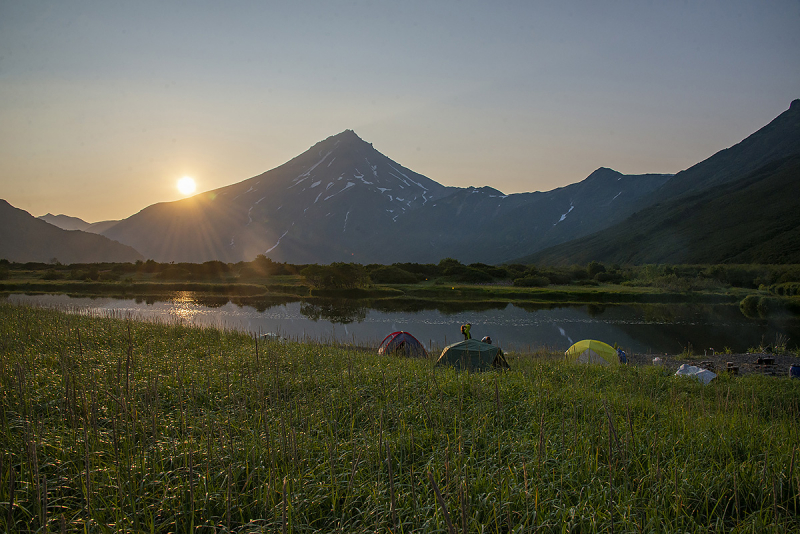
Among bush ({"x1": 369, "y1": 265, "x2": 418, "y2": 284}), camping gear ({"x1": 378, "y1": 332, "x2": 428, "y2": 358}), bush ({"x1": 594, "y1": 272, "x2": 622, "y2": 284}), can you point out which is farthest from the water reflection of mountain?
bush ({"x1": 594, "y1": 272, "x2": 622, "y2": 284})

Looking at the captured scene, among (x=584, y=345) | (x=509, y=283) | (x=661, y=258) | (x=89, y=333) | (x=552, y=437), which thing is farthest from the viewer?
(x=661, y=258)

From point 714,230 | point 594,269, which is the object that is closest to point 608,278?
point 594,269

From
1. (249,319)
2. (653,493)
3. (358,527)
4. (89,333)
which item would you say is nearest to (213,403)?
(358,527)

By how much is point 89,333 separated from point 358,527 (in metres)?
12.6

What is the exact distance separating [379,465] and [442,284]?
62644mm

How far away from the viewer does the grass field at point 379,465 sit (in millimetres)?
3674

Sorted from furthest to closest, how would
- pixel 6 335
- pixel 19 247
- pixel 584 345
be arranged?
pixel 19 247, pixel 584 345, pixel 6 335

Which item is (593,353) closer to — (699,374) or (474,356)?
(699,374)

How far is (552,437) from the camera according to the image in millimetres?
5566

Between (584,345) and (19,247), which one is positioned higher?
(19,247)

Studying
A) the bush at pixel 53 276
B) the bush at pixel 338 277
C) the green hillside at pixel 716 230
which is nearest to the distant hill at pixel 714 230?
the green hillside at pixel 716 230

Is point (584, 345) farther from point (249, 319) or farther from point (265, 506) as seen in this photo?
point (249, 319)

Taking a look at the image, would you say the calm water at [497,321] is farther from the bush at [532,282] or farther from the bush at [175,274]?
the bush at [175,274]

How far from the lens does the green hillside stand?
111m
